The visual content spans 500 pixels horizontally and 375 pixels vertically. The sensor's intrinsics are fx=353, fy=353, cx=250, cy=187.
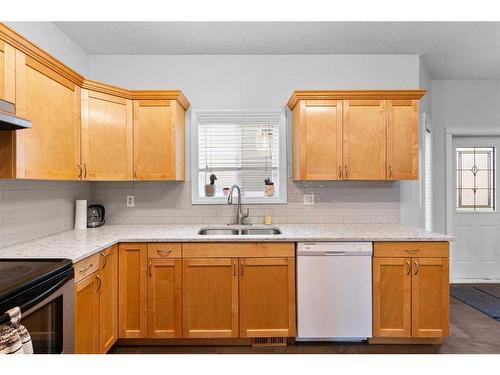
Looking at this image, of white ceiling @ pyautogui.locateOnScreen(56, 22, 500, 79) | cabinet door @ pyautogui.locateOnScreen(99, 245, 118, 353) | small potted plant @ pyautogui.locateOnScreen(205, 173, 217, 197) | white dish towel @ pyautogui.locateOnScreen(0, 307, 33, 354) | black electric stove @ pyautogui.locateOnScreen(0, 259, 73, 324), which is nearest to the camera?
white dish towel @ pyautogui.locateOnScreen(0, 307, 33, 354)

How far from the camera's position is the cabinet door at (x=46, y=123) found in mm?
1898

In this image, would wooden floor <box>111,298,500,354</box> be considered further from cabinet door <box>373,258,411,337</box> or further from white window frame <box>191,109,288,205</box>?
white window frame <box>191,109,288,205</box>

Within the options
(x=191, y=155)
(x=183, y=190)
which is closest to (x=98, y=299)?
(x=183, y=190)

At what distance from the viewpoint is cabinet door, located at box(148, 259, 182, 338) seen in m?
2.62

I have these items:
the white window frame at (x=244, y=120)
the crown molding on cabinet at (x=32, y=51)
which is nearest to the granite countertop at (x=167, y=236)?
the white window frame at (x=244, y=120)

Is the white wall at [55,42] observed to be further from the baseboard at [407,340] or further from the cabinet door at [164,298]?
the baseboard at [407,340]

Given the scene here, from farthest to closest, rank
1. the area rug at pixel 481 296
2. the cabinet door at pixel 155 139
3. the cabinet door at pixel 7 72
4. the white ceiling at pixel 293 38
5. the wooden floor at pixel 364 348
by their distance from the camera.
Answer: the area rug at pixel 481 296 < the cabinet door at pixel 155 139 < the white ceiling at pixel 293 38 < the wooden floor at pixel 364 348 < the cabinet door at pixel 7 72

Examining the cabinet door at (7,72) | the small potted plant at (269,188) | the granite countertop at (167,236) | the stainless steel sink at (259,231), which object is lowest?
the stainless steel sink at (259,231)

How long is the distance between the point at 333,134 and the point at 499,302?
263cm

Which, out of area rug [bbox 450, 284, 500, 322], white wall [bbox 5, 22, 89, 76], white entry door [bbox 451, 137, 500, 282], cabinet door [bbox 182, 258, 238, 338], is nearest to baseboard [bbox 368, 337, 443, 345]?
area rug [bbox 450, 284, 500, 322]

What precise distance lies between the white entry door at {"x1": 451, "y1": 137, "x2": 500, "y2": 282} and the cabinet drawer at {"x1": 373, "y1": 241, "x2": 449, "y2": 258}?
2.11m

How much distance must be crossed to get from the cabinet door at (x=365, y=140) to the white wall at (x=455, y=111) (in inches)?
66.3

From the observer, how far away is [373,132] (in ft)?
9.88
